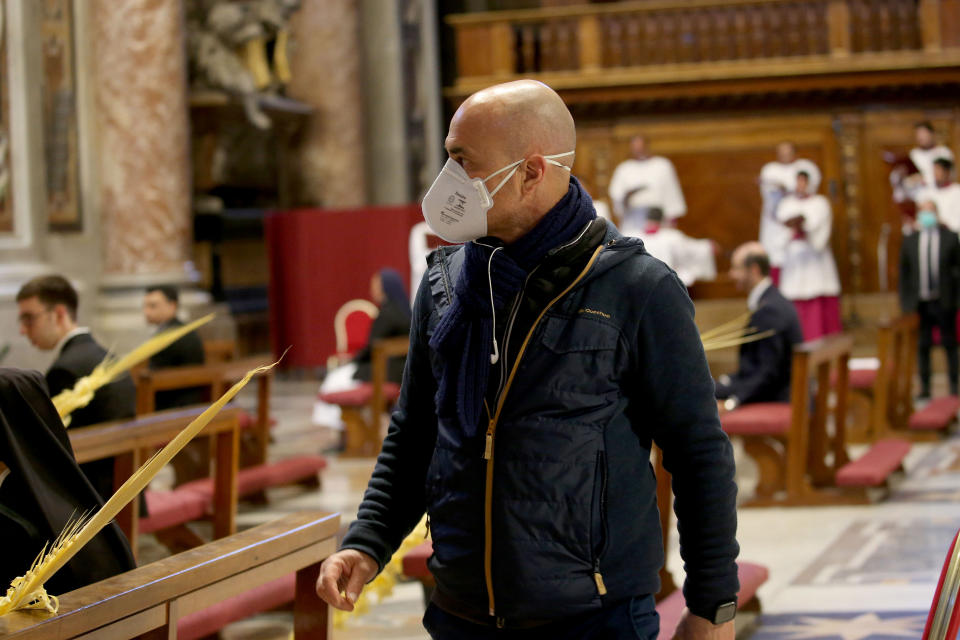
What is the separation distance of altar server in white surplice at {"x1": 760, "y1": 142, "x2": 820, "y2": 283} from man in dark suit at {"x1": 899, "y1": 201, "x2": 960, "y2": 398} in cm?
251

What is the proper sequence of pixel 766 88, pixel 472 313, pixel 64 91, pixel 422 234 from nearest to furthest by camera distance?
pixel 472 313 < pixel 64 91 < pixel 422 234 < pixel 766 88

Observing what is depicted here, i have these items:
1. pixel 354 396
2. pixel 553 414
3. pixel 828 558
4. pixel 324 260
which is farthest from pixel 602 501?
pixel 324 260

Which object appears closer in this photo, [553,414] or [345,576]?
[553,414]

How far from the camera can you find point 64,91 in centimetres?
970

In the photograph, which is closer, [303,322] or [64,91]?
[64,91]

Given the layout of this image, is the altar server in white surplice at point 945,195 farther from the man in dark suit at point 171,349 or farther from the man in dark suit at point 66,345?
the man in dark suit at point 66,345


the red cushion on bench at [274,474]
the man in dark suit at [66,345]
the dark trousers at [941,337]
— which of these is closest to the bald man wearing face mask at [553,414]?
the man in dark suit at [66,345]

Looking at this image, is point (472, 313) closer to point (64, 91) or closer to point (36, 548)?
point (36, 548)

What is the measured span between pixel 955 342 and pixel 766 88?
5.53 metres

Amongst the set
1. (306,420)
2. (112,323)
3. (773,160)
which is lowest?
(306,420)

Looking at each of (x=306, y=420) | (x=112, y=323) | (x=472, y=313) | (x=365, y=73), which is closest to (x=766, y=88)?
(x=365, y=73)

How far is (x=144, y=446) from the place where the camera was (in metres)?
4.52

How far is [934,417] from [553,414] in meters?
7.36

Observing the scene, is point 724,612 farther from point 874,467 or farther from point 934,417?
point 934,417
